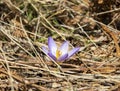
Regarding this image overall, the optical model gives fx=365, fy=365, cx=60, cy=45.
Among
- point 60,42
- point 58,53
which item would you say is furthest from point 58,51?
point 60,42

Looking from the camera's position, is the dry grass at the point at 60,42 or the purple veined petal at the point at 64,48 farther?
the purple veined petal at the point at 64,48

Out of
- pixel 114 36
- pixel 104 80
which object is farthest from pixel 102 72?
pixel 114 36

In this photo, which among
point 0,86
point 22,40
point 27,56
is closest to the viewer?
point 0,86

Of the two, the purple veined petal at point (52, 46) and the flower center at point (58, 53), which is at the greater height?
the purple veined petal at point (52, 46)

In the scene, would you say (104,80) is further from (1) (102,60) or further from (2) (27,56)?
(2) (27,56)

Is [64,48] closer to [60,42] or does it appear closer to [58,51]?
[58,51]
